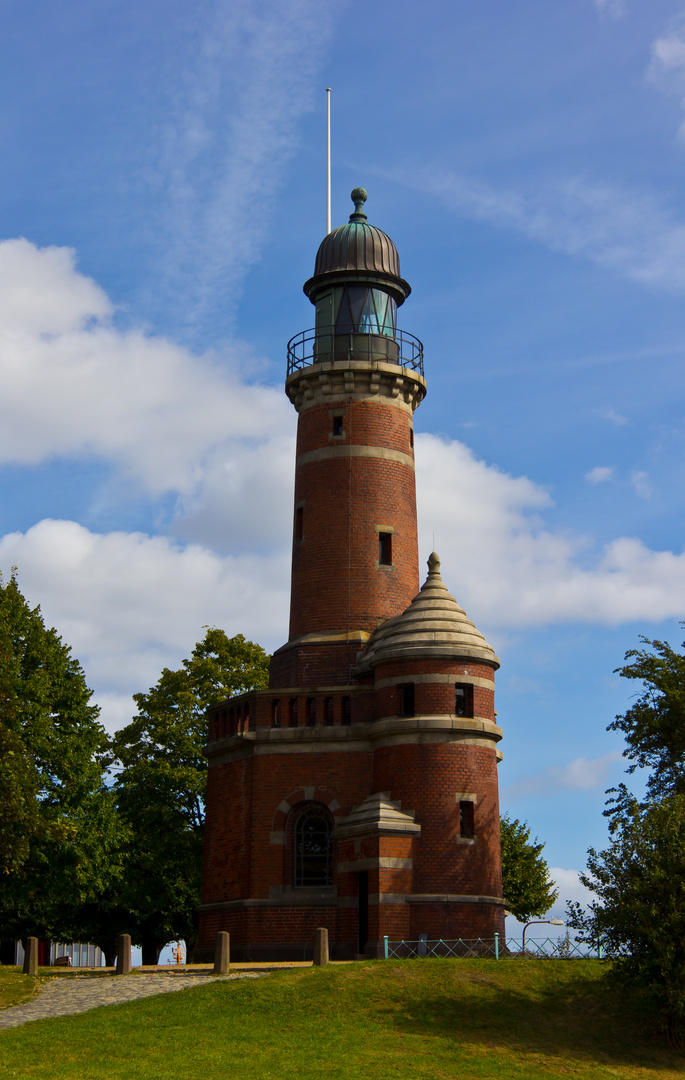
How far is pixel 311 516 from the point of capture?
42062mm

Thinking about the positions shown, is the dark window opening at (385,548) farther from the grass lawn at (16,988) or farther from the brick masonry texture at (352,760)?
the grass lawn at (16,988)

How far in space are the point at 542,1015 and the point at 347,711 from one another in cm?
1209

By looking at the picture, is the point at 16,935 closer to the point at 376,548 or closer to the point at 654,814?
the point at 376,548

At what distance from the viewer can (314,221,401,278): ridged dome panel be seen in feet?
142

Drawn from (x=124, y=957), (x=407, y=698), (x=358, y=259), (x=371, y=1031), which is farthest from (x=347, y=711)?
(x=358, y=259)

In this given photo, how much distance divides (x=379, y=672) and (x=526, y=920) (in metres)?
21.5

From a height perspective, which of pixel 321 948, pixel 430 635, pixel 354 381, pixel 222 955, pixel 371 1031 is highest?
pixel 354 381

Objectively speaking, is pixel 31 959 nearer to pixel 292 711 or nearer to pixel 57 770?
pixel 57 770

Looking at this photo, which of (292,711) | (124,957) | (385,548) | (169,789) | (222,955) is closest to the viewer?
(222,955)

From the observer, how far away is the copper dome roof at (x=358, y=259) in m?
43.2

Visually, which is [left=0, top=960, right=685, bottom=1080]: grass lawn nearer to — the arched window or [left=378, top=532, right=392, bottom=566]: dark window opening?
the arched window

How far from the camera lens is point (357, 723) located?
3722 cm

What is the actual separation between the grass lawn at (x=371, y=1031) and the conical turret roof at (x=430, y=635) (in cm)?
897

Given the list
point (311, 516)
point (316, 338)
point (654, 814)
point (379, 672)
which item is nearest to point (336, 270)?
point (316, 338)
